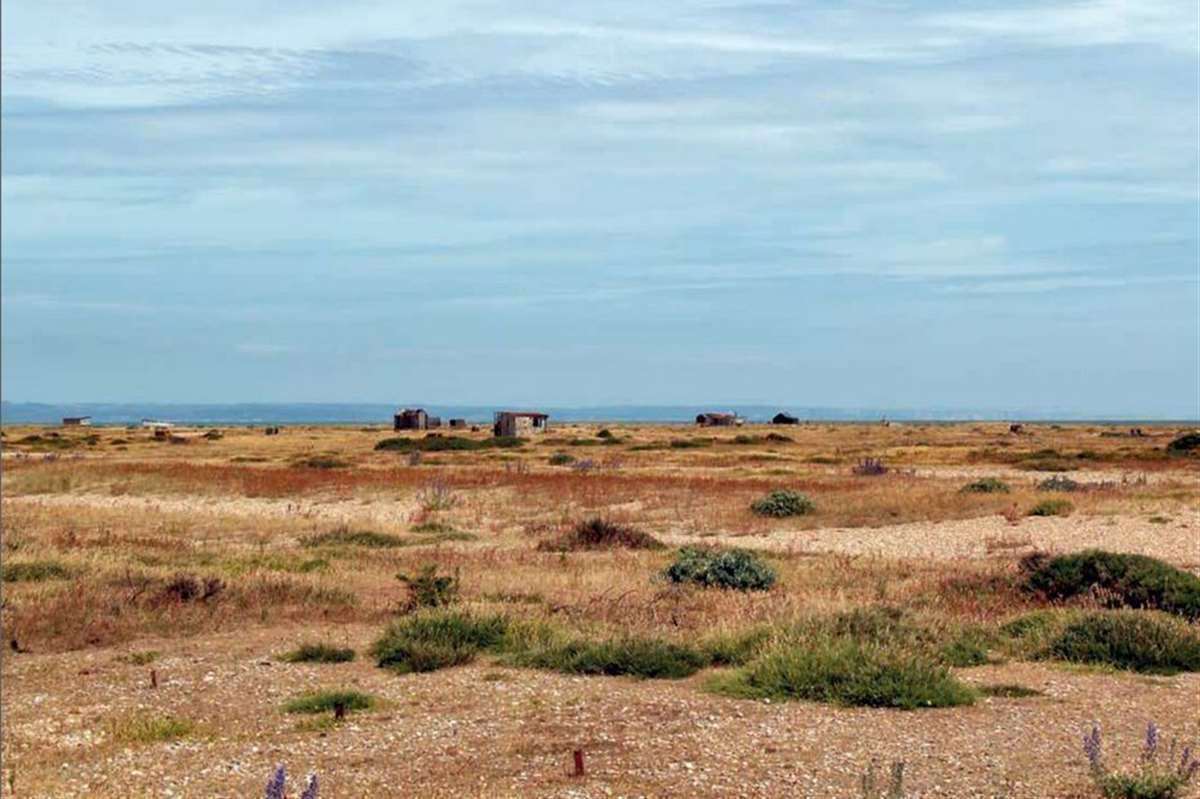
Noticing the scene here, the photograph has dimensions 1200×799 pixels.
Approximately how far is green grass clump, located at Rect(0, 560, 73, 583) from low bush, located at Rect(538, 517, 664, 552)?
330 inches

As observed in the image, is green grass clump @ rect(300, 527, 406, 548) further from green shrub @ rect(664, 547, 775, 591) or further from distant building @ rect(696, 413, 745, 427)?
distant building @ rect(696, 413, 745, 427)

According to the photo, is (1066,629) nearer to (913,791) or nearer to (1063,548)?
(913,791)

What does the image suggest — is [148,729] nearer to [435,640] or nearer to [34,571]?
[435,640]

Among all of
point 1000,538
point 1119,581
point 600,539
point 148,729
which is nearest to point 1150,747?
point 148,729

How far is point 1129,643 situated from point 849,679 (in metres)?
3.21

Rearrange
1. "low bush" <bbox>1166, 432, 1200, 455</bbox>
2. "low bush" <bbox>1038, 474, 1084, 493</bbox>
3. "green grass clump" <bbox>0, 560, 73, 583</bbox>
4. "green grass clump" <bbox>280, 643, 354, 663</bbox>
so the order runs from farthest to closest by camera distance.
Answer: "low bush" <bbox>1166, 432, 1200, 455</bbox> → "low bush" <bbox>1038, 474, 1084, 493</bbox> → "green grass clump" <bbox>0, 560, 73, 583</bbox> → "green grass clump" <bbox>280, 643, 354, 663</bbox>

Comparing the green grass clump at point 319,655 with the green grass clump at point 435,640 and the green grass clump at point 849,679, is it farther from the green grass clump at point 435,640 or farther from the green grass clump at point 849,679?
the green grass clump at point 849,679

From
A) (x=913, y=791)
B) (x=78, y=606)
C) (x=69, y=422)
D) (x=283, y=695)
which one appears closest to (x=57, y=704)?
(x=283, y=695)

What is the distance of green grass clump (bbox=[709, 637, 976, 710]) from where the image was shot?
10750mm

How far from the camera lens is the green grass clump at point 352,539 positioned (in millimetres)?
24922

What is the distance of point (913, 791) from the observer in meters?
8.17

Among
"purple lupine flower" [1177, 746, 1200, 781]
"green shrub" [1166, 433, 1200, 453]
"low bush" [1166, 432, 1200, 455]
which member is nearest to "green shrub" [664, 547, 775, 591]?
"purple lupine flower" [1177, 746, 1200, 781]

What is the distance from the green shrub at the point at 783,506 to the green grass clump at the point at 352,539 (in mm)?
9543

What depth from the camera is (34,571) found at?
60.2 feet
